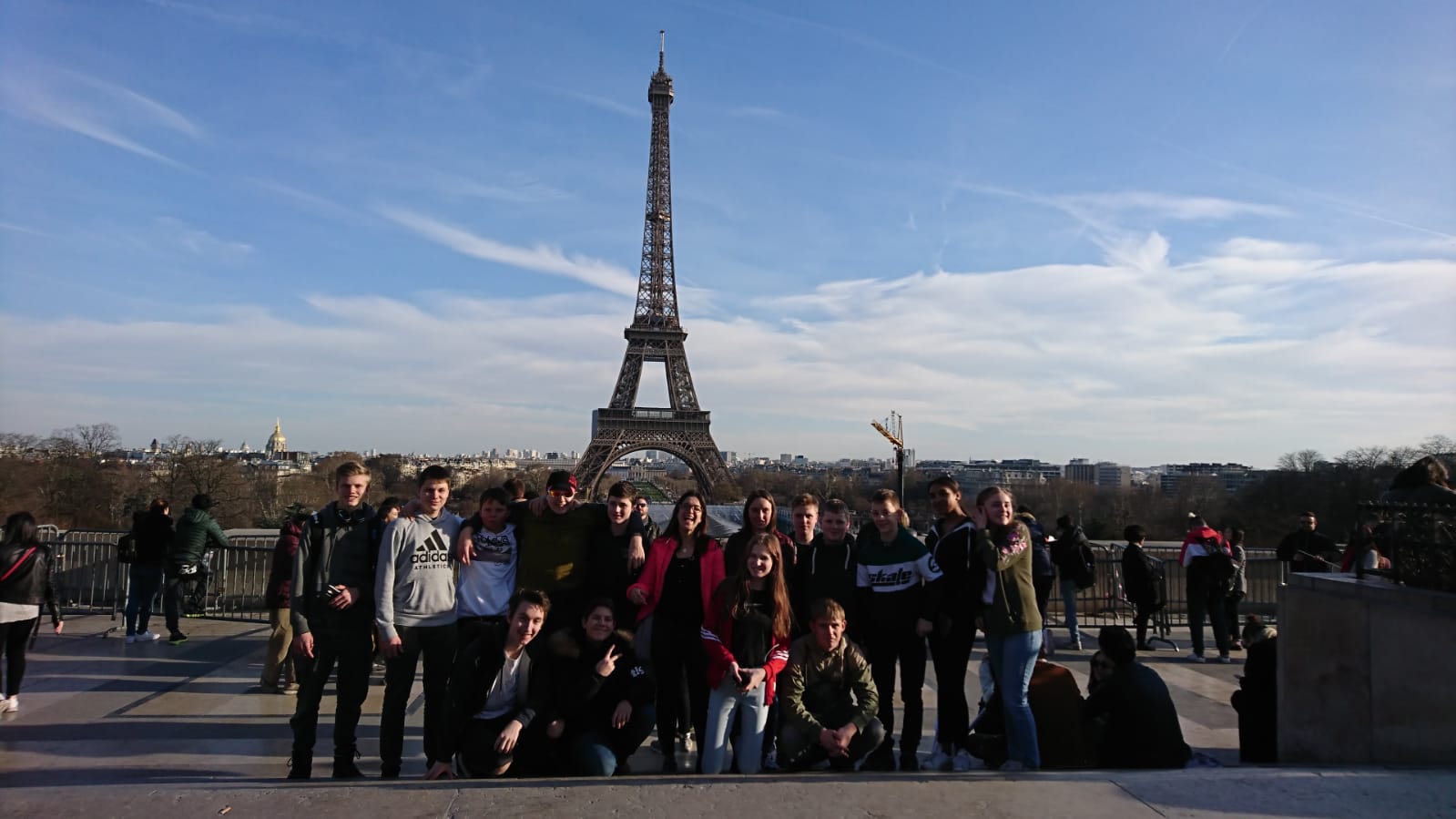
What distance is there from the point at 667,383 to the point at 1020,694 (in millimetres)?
41021

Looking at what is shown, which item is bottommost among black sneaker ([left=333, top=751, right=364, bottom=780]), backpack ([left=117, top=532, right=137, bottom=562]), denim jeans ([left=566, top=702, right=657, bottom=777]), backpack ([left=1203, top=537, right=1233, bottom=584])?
black sneaker ([left=333, top=751, right=364, bottom=780])

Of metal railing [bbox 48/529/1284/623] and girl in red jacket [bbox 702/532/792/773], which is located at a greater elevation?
girl in red jacket [bbox 702/532/792/773]

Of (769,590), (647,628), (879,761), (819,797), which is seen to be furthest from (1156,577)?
(819,797)

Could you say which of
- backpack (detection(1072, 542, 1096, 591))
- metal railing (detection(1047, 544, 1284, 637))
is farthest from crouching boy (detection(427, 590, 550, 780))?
metal railing (detection(1047, 544, 1284, 637))

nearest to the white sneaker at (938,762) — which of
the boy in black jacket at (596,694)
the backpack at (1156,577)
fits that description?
the boy in black jacket at (596,694)

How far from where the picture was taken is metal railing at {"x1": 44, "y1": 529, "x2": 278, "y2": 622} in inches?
346

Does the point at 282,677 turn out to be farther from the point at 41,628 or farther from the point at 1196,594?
the point at 1196,594

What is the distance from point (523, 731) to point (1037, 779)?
7.40ft

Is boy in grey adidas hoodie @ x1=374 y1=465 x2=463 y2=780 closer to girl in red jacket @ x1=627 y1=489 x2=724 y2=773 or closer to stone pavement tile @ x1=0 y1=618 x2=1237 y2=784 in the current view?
stone pavement tile @ x1=0 y1=618 x2=1237 y2=784

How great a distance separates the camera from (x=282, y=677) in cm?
594

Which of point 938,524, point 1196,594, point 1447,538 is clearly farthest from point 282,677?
point 1196,594

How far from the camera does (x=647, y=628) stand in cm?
434

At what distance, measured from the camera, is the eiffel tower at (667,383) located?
4256 centimetres

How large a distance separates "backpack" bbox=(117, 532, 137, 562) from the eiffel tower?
3095 cm
